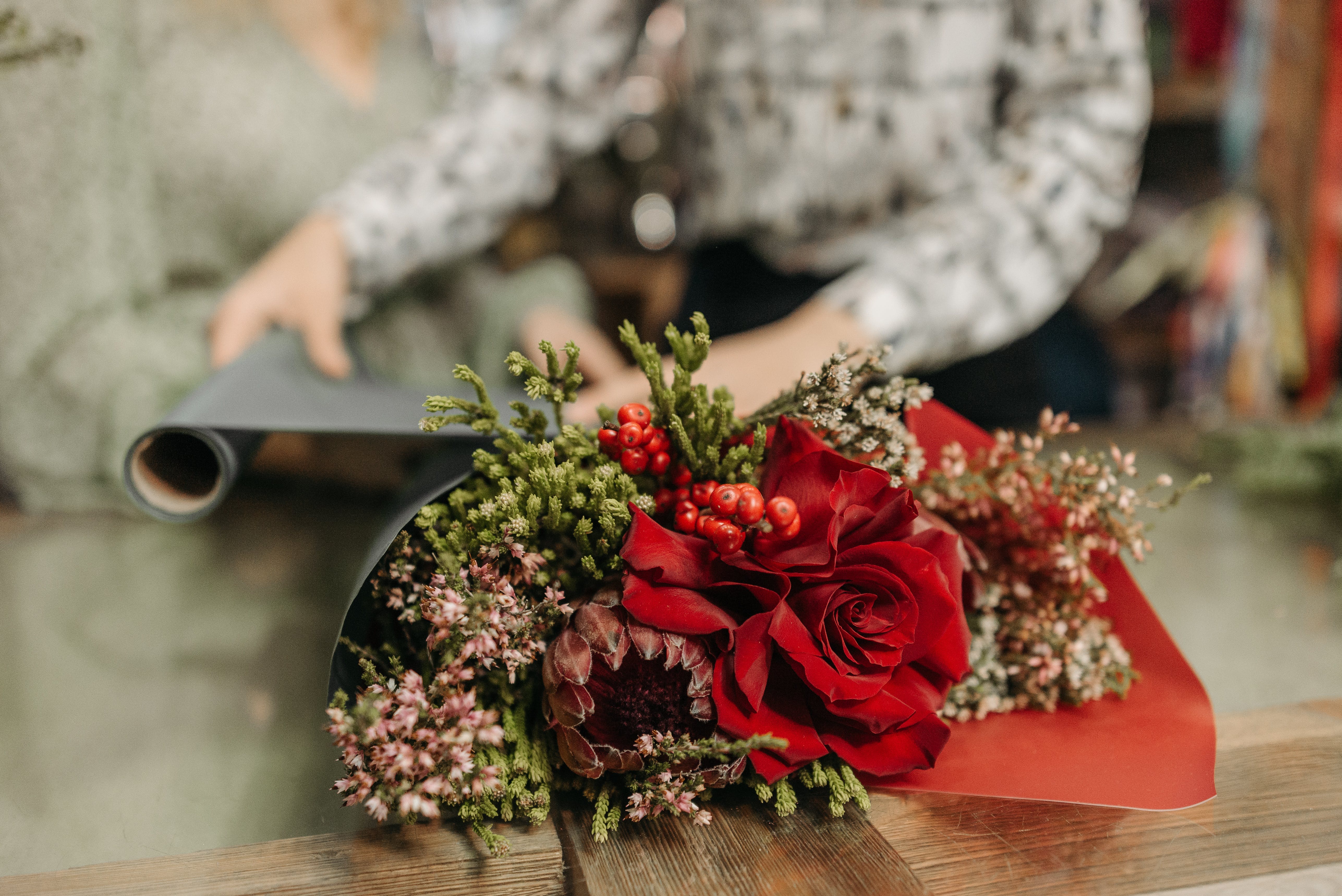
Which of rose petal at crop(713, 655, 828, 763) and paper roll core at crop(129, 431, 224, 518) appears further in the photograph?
paper roll core at crop(129, 431, 224, 518)

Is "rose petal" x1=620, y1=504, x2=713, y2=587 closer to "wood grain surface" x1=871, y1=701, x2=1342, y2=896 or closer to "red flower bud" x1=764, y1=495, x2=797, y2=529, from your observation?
"red flower bud" x1=764, y1=495, x2=797, y2=529

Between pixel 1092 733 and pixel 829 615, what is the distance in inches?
8.4

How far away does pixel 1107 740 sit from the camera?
0.44 m

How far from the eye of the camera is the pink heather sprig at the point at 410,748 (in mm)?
344

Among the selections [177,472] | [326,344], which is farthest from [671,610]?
[326,344]

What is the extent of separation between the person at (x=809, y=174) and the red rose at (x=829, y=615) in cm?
18

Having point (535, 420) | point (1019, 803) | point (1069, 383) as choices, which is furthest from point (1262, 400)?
point (535, 420)

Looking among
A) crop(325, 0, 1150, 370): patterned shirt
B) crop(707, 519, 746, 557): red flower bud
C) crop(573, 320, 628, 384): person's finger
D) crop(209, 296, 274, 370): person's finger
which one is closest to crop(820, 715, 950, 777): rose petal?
crop(707, 519, 746, 557): red flower bud

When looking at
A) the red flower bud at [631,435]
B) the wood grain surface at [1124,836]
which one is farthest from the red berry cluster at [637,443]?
the wood grain surface at [1124,836]

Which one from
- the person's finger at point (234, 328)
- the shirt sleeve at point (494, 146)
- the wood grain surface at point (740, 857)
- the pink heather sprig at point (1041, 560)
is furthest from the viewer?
the shirt sleeve at point (494, 146)

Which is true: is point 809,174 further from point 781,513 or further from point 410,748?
point 410,748

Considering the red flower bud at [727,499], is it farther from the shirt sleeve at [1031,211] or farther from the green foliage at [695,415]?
the shirt sleeve at [1031,211]

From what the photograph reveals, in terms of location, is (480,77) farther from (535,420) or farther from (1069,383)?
(1069,383)

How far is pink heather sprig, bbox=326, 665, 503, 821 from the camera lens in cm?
34
